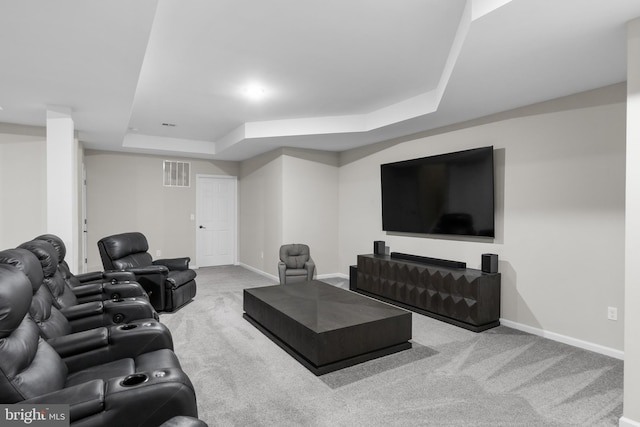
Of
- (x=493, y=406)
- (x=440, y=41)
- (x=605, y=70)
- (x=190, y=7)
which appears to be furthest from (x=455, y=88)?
(x=493, y=406)

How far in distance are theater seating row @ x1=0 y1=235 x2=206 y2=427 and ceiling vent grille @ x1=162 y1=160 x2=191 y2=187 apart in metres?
4.86

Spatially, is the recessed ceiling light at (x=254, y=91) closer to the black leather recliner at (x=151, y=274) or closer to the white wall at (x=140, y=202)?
the black leather recliner at (x=151, y=274)

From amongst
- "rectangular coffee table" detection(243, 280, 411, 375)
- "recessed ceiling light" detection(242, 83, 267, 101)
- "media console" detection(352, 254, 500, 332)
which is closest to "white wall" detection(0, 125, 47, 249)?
"recessed ceiling light" detection(242, 83, 267, 101)

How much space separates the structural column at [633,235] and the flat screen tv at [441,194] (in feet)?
6.85

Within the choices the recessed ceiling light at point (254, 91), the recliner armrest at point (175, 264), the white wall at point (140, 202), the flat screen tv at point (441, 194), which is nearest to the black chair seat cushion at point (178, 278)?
the recliner armrest at point (175, 264)

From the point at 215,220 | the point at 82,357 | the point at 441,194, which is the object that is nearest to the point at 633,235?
the point at 441,194

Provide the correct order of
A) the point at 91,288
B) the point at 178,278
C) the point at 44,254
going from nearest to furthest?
the point at 44,254
the point at 91,288
the point at 178,278

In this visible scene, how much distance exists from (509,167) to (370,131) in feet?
6.51

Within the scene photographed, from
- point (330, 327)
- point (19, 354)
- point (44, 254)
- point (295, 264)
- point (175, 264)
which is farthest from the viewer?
point (295, 264)

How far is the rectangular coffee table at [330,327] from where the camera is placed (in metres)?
2.91

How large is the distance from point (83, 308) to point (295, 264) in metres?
3.63

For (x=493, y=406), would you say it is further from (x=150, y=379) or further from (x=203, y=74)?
(x=203, y=74)

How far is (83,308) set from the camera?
2.76 meters

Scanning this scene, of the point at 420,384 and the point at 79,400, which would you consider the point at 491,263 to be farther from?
the point at 79,400
